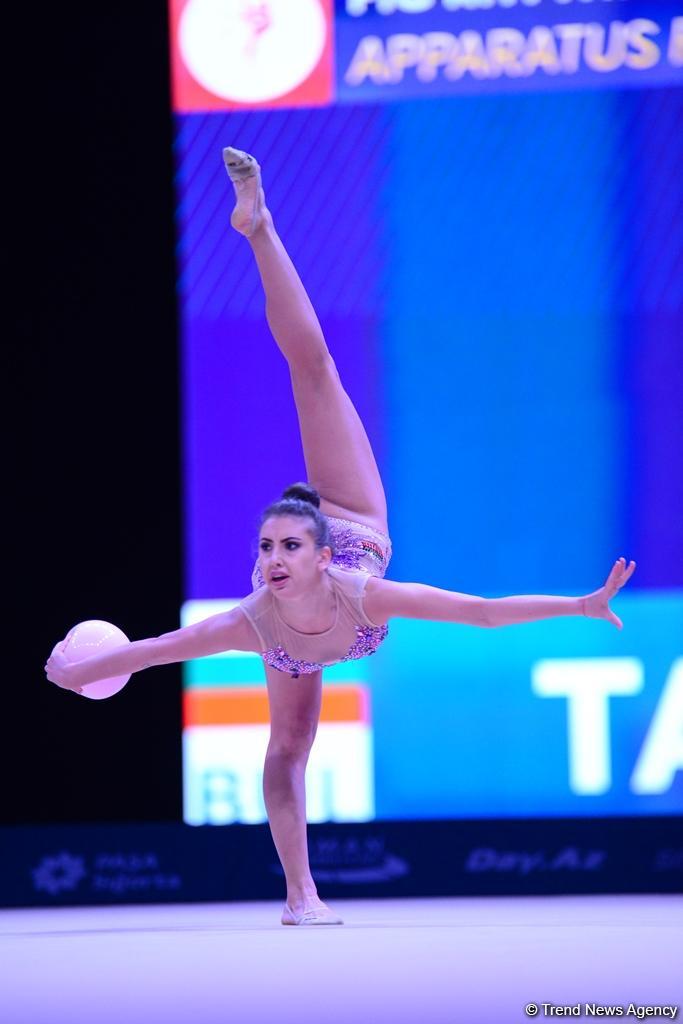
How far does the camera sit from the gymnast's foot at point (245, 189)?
401 centimetres

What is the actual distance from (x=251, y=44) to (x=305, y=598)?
10.3 ft

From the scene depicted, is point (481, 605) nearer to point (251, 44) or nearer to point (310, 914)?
point (310, 914)

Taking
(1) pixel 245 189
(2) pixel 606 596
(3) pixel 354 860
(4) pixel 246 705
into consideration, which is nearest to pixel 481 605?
(2) pixel 606 596

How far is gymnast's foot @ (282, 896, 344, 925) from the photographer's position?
146 inches

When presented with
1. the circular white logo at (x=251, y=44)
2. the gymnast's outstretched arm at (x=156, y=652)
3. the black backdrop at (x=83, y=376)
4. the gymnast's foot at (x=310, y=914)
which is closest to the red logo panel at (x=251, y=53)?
the circular white logo at (x=251, y=44)

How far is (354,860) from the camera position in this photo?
5.60 m

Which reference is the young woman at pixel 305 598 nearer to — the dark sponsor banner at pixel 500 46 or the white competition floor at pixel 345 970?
the white competition floor at pixel 345 970

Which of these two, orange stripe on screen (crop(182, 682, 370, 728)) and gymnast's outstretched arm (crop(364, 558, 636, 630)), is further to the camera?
orange stripe on screen (crop(182, 682, 370, 728))

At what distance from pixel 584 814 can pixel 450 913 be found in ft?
3.45

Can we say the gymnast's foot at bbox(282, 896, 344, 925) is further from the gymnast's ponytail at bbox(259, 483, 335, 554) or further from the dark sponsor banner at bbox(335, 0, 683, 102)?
the dark sponsor banner at bbox(335, 0, 683, 102)

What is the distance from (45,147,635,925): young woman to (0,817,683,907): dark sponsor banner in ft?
6.04

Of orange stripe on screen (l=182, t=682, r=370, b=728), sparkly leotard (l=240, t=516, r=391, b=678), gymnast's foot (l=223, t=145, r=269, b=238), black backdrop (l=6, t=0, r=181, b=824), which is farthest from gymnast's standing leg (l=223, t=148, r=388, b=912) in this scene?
black backdrop (l=6, t=0, r=181, b=824)

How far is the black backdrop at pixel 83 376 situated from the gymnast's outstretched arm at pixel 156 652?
2.49 metres

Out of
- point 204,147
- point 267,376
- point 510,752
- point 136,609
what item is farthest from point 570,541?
point 204,147
